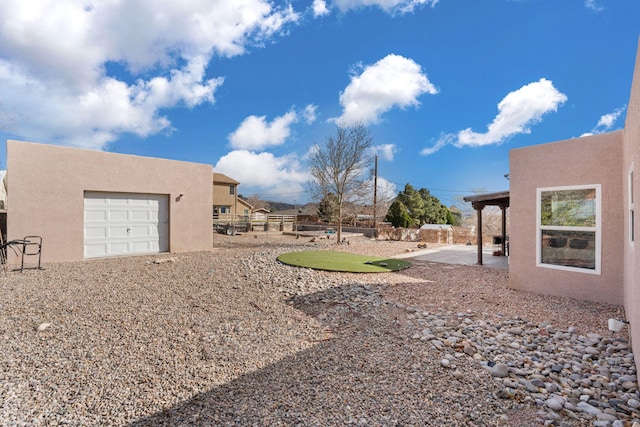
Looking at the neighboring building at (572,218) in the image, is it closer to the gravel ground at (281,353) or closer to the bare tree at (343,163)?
the gravel ground at (281,353)

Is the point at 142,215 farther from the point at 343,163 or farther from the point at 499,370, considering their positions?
the point at 499,370

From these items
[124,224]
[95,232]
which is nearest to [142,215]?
[124,224]

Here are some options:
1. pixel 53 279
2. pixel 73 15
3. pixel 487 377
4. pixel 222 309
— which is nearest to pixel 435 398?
pixel 487 377

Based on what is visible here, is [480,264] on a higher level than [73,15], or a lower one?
lower

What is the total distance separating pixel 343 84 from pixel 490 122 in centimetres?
822

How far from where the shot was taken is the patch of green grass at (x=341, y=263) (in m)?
8.65

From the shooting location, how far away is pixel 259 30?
32.9 feet

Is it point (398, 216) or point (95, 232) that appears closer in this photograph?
point (95, 232)

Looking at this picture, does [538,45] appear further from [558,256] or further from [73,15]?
[73,15]

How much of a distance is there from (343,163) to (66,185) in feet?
39.7

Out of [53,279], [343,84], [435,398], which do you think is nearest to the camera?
[435,398]

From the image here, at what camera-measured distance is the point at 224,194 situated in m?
35.8

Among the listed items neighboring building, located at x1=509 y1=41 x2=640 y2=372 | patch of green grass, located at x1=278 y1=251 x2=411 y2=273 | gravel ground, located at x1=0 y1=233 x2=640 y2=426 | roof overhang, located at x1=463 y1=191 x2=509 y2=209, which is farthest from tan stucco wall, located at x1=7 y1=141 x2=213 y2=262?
neighboring building, located at x1=509 y1=41 x2=640 y2=372

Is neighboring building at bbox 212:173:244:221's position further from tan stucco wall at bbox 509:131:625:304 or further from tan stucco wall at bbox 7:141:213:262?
tan stucco wall at bbox 509:131:625:304
